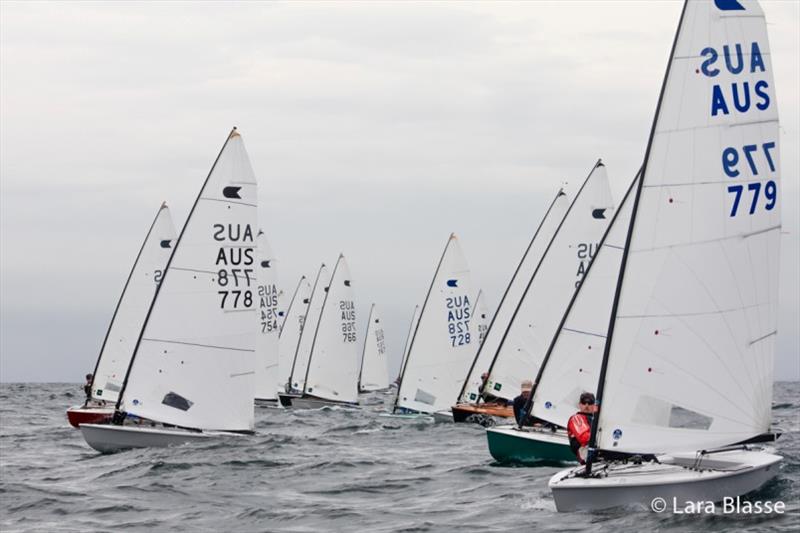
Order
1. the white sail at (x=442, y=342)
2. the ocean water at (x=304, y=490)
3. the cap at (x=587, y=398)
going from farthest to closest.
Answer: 1. the white sail at (x=442, y=342)
2. the cap at (x=587, y=398)
3. the ocean water at (x=304, y=490)

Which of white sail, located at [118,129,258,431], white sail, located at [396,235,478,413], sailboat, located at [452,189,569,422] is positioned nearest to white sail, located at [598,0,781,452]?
white sail, located at [118,129,258,431]

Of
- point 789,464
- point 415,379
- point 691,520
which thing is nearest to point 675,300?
point 691,520

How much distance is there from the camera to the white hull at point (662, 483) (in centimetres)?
1307

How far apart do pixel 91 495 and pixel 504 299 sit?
50.9 ft

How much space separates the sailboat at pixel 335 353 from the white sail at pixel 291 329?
629 cm

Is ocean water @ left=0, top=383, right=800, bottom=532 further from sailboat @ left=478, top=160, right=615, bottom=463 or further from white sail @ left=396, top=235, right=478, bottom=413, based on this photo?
white sail @ left=396, top=235, right=478, bottom=413

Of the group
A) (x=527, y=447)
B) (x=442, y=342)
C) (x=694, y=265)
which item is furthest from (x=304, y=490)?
(x=442, y=342)

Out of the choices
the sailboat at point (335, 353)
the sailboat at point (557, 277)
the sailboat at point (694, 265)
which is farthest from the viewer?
the sailboat at point (335, 353)

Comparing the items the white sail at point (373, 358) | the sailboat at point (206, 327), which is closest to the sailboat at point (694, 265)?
the sailboat at point (206, 327)

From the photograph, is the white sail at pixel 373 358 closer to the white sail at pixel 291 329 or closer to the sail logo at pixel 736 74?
the white sail at pixel 291 329

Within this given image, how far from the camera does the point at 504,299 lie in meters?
30.5

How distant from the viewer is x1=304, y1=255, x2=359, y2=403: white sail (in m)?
46.2

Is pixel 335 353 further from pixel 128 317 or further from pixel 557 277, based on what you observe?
pixel 557 277

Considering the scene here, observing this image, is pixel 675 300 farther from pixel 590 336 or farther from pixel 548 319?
pixel 548 319
